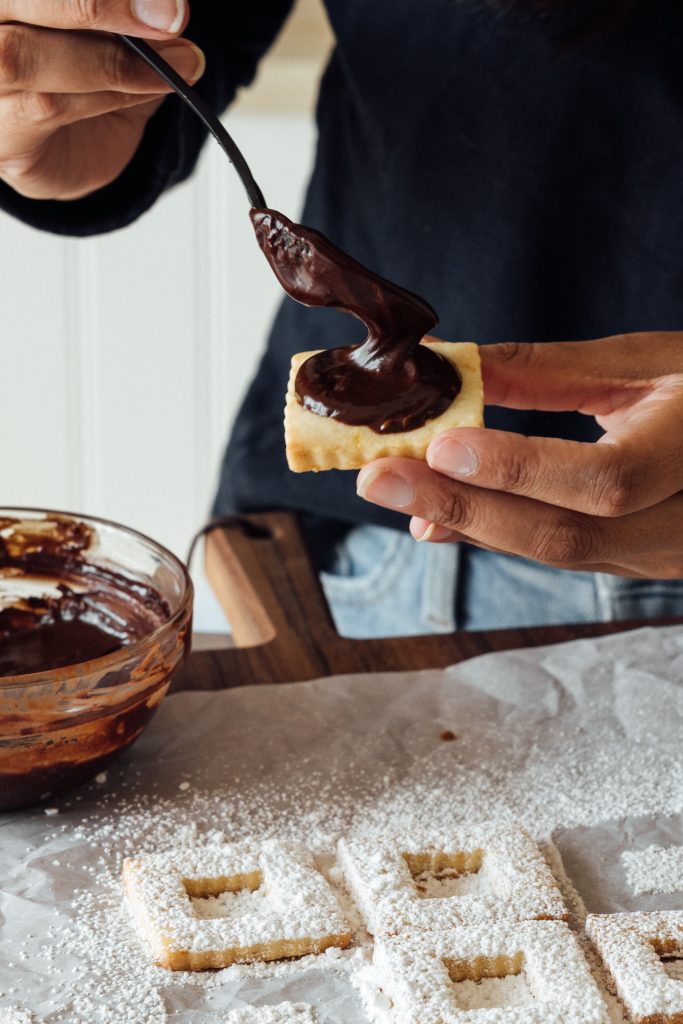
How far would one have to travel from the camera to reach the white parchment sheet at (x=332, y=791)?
826mm

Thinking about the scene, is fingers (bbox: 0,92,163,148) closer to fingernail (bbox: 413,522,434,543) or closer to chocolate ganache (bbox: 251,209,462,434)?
chocolate ganache (bbox: 251,209,462,434)

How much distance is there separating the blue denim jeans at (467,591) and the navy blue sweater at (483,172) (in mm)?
84

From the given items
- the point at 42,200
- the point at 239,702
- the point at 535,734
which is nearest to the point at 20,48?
the point at 42,200

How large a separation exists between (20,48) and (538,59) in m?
0.70

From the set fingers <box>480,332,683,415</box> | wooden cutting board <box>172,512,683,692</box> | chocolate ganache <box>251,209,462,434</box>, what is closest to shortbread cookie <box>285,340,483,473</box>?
chocolate ganache <box>251,209,462,434</box>

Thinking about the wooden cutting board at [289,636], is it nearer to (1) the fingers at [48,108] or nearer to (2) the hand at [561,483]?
(2) the hand at [561,483]

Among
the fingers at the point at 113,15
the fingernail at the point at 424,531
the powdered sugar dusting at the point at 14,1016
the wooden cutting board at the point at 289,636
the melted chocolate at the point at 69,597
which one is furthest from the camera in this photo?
the wooden cutting board at the point at 289,636

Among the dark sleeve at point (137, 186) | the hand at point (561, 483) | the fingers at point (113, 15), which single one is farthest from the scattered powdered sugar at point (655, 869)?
the dark sleeve at point (137, 186)

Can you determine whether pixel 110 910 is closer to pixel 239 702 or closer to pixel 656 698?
pixel 239 702

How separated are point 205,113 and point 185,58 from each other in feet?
0.59

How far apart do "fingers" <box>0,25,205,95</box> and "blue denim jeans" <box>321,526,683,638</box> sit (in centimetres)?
73

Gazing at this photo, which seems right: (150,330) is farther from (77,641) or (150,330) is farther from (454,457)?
(454,457)

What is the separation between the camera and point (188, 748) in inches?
42.8

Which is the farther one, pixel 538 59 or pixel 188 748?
pixel 538 59
